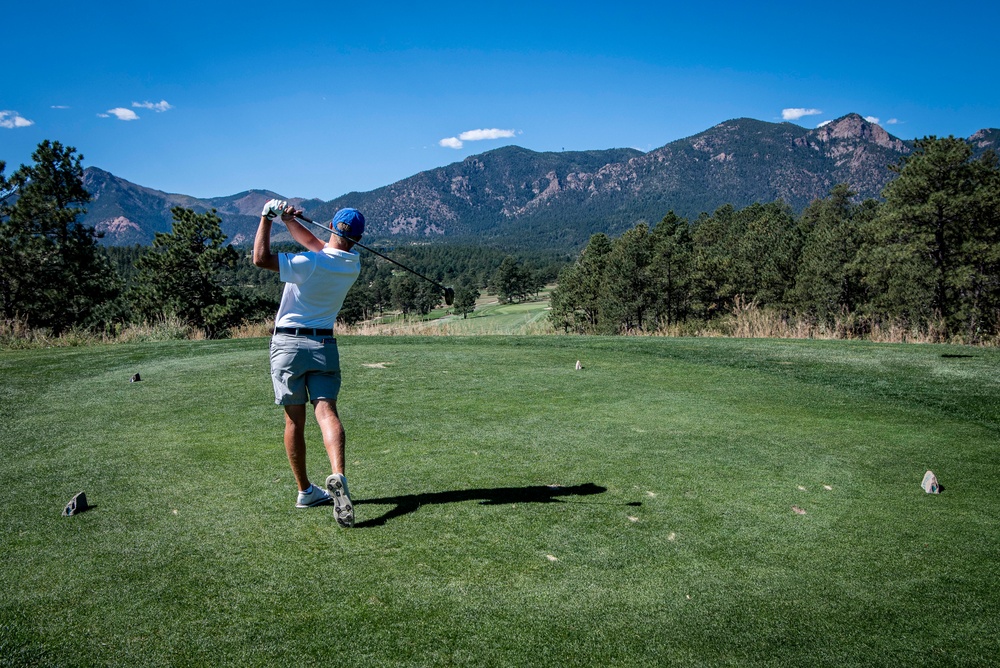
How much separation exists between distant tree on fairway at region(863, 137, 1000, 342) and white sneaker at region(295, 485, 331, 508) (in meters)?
30.7

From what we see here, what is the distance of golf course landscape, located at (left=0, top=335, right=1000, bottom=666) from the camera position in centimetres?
275

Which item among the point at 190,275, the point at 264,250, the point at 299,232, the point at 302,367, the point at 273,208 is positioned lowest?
the point at 302,367

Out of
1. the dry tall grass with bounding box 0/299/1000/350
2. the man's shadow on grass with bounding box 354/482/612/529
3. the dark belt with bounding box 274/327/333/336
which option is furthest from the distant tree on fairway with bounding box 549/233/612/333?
the dark belt with bounding box 274/327/333/336

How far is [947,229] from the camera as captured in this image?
29797 millimetres

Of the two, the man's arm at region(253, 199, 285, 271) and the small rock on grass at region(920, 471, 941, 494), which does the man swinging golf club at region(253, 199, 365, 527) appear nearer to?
the man's arm at region(253, 199, 285, 271)

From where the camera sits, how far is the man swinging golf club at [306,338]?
436 centimetres

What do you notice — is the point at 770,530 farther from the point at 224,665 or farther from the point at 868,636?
the point at 224,665

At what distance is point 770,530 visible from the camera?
3.93 metres

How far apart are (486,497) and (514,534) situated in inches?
25.2

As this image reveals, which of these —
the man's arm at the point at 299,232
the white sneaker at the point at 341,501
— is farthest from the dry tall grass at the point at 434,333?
the white sneaker at the point at 341,501

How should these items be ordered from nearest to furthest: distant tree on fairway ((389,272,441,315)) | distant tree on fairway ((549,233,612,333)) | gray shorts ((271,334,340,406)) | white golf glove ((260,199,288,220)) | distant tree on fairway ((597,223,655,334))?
white golf glove ((260,199,288,220)) < gray shorts ((271,334,340,406)) < distant tree on fairway ((597,223,655,334)) < distant tree on fairway ((549,233,612,333)) < distant tree on fairway ((389,272,441,315))

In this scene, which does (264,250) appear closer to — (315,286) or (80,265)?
(315,286)

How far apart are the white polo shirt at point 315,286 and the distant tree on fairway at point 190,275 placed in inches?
1117

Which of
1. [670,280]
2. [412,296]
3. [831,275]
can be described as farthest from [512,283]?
[831,275]
